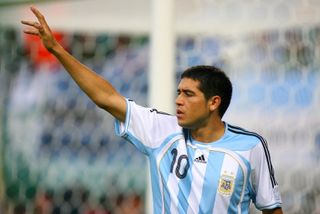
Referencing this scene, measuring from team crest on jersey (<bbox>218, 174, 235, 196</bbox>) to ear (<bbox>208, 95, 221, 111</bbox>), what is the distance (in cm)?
31

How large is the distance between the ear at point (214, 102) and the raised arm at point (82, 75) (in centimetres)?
35

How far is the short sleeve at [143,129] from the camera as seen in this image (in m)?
3.30

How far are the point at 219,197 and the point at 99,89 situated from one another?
62cm

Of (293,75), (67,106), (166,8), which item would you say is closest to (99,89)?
(166,8)

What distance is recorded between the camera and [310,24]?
15.0ft

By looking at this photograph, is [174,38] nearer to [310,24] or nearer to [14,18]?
[310,24]

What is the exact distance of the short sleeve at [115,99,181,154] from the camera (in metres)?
3.30

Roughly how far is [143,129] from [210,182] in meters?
0.35

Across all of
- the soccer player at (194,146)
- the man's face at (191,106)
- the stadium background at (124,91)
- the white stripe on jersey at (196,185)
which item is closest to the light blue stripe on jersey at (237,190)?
the soccer player at (194,146)

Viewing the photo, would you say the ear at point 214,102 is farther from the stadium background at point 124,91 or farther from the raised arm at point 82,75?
the stadium background at point 124,91

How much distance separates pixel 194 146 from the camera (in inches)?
129

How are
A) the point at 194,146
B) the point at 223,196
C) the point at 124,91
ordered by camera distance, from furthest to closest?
the point at 124,91 → the point at 194,146 → the point at 223,196

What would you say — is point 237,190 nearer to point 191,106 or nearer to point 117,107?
point 191,106

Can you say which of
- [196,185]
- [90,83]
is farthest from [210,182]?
[90,83]
